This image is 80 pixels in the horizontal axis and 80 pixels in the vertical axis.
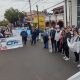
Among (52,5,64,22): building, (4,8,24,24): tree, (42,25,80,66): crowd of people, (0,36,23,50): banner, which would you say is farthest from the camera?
(4,8,24,24): tree

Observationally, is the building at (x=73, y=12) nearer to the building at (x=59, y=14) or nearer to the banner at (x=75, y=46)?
the building at (x=59, y=14)

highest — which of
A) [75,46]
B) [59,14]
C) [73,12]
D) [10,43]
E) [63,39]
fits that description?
[73,12]

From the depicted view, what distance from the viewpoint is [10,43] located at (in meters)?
24.1

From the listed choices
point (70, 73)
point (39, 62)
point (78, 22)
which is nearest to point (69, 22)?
point (78, 22)

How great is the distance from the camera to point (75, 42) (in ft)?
46.2

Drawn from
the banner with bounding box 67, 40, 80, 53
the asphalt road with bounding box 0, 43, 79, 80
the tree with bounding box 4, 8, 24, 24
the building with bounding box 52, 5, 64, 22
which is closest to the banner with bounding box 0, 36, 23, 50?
the asphalt road with bounding box 0, 43, 79, 80

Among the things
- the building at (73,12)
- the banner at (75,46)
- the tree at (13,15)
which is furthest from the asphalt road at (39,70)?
the tree at (13,15)

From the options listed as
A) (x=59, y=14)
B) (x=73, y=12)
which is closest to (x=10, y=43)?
(x=73, y=12)

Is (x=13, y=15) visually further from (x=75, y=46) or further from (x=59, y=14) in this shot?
(x=75, y=46)

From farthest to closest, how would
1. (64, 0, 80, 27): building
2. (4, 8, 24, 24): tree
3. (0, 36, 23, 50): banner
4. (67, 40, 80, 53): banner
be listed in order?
(4, 8, 24, 24): tree < (64, 0, 80, 27): building < (0, 36, 23, 50): banner < (67, 40, 80, 53): banner

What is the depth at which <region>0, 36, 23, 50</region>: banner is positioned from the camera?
23.5m

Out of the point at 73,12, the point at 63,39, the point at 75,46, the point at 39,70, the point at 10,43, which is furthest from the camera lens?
the point at 73,12

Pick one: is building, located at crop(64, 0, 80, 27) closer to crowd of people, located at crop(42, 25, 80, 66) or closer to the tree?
crowd of people, located at crop(42, 25, 80, 66)

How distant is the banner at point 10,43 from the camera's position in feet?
77.1
